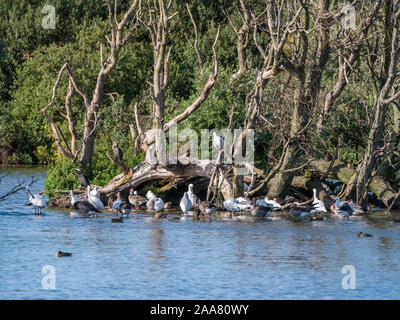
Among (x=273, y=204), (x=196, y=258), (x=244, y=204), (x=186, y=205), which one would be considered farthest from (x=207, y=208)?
(x=196, y=258)

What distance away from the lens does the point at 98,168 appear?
92.9 ft

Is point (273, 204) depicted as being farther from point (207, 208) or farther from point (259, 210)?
point (207, 208)

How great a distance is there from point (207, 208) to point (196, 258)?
20.4ft

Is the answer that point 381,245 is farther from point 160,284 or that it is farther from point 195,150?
point 195,150

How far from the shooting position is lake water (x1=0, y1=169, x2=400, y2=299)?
1471 cm

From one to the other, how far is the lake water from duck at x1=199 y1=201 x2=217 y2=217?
0.67 metres

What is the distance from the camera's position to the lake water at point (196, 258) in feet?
48.3

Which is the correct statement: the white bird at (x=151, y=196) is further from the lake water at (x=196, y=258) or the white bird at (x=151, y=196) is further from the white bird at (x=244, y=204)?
the white bird at (x=244, y=204)

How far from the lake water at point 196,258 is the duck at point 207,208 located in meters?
0.67

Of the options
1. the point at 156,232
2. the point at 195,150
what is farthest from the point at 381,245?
the point at 195,150

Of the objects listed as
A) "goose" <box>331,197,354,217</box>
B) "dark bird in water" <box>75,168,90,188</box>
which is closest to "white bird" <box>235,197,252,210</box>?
"goose" <box>331,197,354,217</box>

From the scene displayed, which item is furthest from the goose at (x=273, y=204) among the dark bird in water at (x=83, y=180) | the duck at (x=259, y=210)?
the dark bird in water at (x=83, y=180)

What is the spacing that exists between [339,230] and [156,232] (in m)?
4.66
